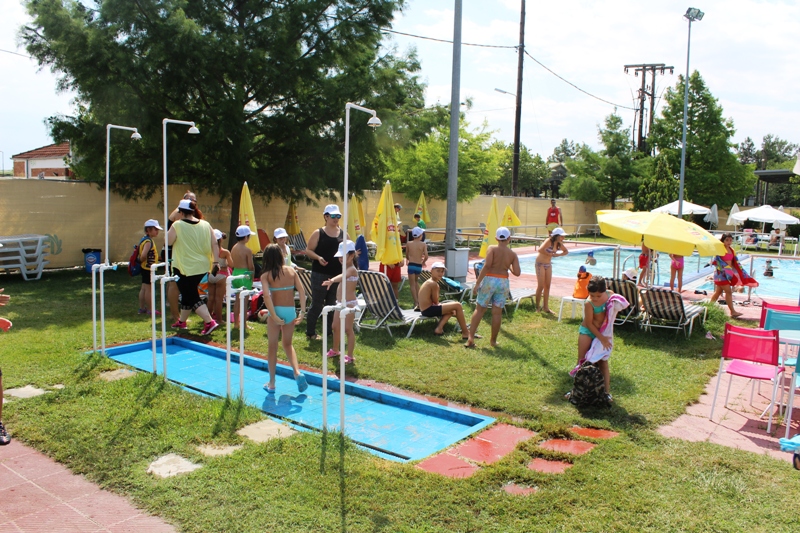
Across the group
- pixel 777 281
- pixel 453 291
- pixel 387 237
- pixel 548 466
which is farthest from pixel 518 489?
pixel 777 281

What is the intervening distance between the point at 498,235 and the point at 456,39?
18.0ft

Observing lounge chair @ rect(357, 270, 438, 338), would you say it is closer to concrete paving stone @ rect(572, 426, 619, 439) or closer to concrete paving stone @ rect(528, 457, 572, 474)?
concrete paving stone @ rect(572, 426, 619, 439)

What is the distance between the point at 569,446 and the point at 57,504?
154 inches

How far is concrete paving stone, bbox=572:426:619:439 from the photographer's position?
5.44 metres

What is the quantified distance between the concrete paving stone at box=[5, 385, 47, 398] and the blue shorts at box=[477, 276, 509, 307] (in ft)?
17.7

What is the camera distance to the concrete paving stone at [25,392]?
6105mm

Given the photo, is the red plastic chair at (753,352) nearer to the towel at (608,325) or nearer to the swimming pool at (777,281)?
the towel at (608,325)

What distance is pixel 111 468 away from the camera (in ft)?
15.0

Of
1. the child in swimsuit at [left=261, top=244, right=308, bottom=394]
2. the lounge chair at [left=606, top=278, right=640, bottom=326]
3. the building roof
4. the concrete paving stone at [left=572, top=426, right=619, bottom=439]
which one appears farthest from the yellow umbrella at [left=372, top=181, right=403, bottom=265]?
the building roof

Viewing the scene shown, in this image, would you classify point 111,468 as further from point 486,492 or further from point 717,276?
point 717,276

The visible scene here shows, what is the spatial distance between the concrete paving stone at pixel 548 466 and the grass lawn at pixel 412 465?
0.07 m

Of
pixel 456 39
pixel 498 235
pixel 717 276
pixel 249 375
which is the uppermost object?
pixel 456 39

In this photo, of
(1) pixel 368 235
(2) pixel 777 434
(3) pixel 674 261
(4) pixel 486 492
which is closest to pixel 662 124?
(1) pixel 368 235

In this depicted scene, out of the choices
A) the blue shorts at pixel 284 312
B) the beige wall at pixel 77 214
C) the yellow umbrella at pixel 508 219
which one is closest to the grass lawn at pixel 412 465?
the blue shorts at pixel 284 312
